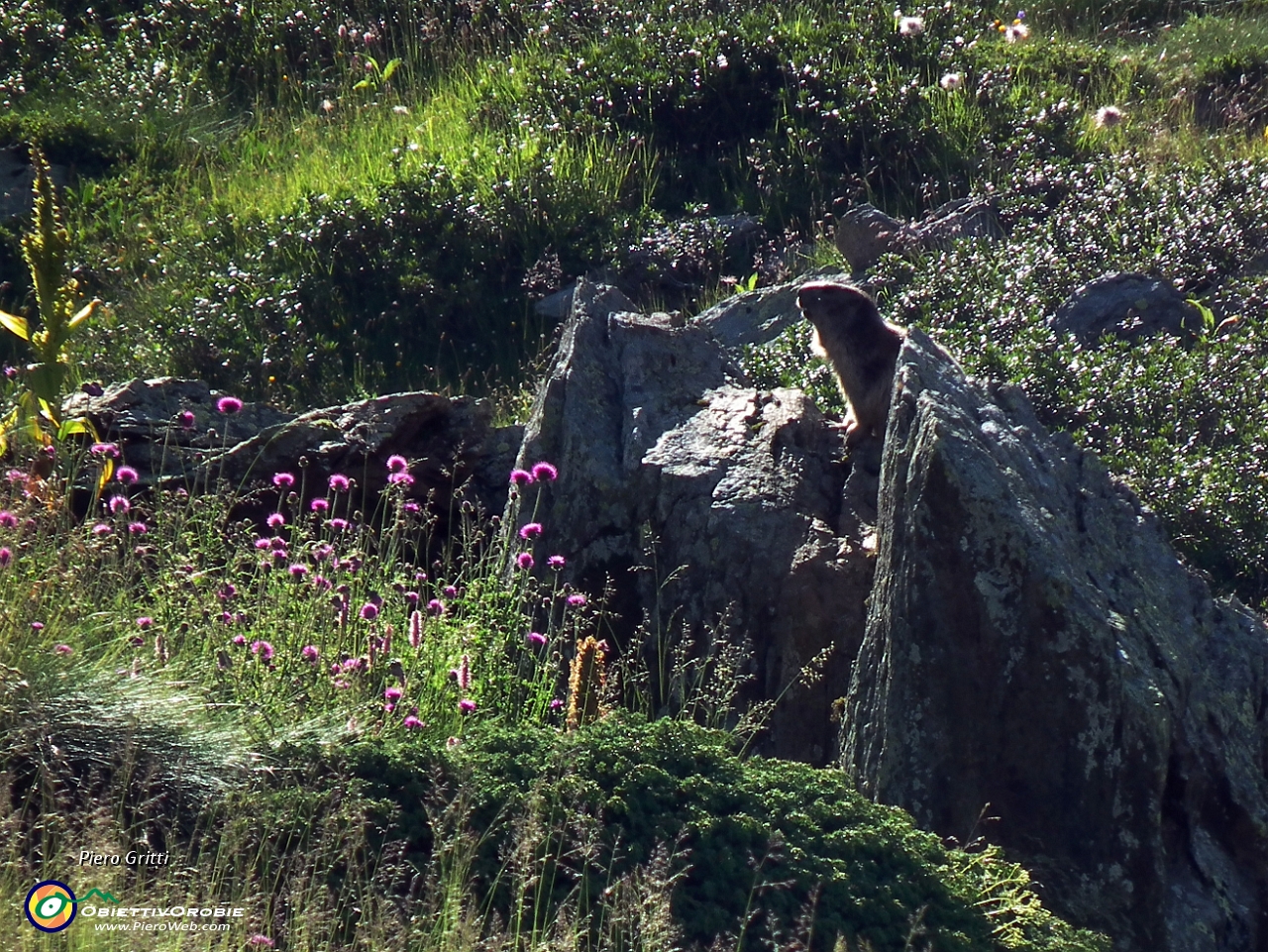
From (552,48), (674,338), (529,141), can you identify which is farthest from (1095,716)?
(552,48)

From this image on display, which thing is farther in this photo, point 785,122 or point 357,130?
point 357,130

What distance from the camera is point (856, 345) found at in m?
8.02

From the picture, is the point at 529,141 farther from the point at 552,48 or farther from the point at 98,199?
the point at 98,199

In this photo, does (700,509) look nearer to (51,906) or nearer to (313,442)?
(313,442)

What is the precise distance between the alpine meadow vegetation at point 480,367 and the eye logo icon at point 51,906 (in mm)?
40

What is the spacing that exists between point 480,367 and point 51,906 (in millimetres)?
8123

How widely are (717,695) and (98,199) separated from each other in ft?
36.6

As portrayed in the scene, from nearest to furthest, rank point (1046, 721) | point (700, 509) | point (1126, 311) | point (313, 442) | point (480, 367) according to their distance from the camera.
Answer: point (1046, 721), point (700, 509), point (313, 442), point (1126, 311), point (480, 367)

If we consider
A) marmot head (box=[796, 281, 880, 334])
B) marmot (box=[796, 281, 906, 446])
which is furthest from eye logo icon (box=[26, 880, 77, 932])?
marmot head (box=[796, 281, 880, 334])

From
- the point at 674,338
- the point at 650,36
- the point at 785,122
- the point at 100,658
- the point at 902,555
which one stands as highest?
the point at 650,36

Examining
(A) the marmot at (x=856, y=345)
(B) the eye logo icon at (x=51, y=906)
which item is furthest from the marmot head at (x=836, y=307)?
(B) the eye logo icon at (x=51, y=906)

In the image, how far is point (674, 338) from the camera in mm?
7168

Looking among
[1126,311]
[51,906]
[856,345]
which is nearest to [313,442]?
[856,345]

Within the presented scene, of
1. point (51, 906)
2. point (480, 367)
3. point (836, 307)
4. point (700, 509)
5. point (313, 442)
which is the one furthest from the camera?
point (480, 367)
